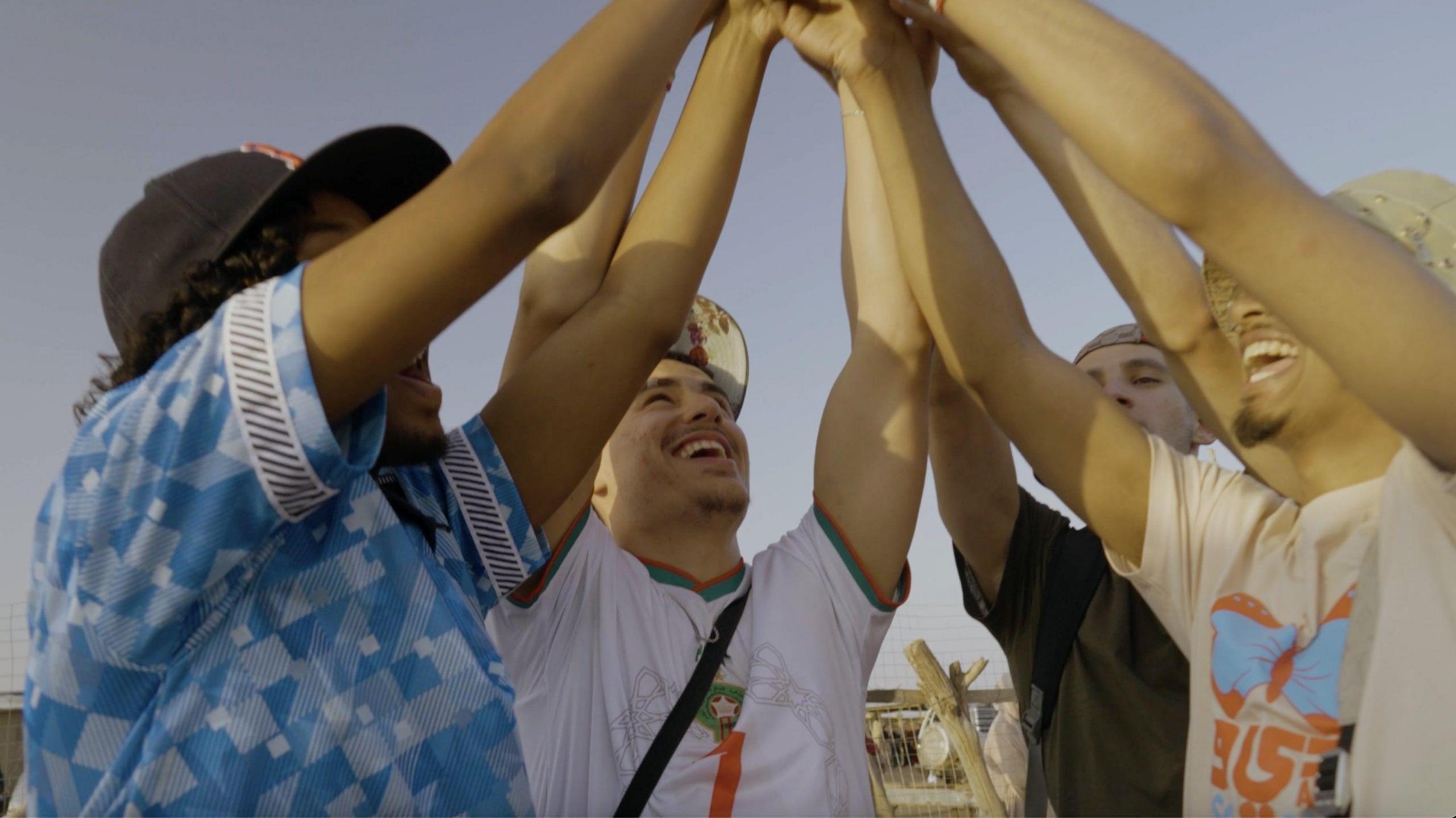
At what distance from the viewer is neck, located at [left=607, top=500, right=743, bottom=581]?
3.06 metres

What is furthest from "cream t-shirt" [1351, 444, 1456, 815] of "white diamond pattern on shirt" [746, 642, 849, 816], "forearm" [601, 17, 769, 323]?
"forearm" [601, 17, 769, 323]

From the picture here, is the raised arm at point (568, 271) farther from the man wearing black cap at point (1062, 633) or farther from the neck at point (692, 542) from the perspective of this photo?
the man wearing black cap at point (1062, 633)

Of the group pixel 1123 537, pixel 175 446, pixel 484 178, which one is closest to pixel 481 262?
pixel 484 178

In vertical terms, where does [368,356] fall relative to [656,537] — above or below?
above

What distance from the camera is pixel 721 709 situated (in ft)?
8.07

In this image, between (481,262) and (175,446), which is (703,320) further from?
(175,446)

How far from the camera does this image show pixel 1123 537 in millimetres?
2516

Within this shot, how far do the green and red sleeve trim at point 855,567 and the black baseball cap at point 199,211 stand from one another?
1376 mm

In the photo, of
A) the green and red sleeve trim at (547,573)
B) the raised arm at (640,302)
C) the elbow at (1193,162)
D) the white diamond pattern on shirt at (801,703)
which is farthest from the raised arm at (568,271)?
the elbow at (1193,162)

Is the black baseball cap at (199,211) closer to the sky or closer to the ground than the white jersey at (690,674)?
closer to the sky

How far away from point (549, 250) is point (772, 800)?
4.63 feet

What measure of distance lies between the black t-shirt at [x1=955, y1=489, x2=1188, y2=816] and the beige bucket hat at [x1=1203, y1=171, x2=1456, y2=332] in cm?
105

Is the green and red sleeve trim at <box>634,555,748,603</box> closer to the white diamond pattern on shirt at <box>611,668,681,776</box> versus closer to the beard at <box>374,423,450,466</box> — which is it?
the white diamond pattern on shirt at <box>611,668,681,776</box>

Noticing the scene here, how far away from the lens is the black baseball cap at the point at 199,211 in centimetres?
168
